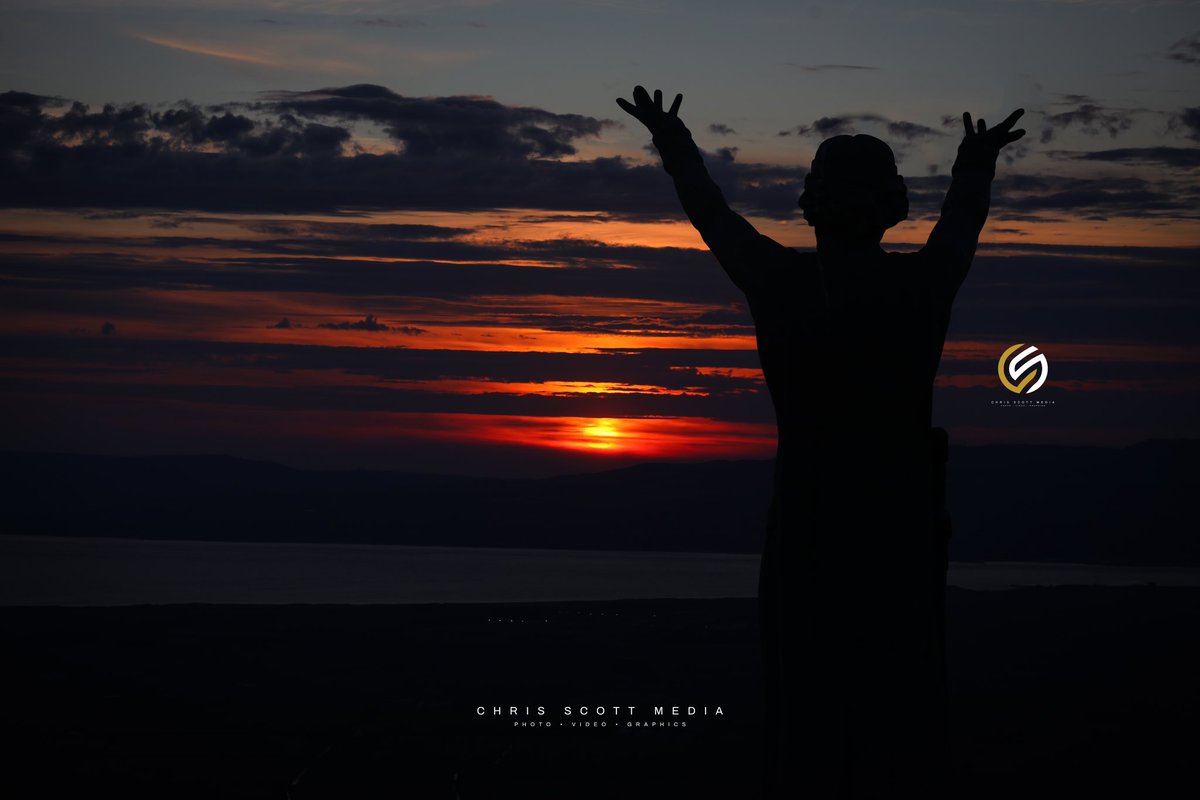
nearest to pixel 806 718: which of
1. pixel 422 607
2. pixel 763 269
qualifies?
pixel 763 269

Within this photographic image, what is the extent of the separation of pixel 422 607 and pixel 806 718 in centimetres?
5505

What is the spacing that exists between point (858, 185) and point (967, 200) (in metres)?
0.66

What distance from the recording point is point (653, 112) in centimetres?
598

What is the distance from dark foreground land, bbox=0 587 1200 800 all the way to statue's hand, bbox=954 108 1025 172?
7.71ft

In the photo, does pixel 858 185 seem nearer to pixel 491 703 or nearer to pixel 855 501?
pixel 855 501

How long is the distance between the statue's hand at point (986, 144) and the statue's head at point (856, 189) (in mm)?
598

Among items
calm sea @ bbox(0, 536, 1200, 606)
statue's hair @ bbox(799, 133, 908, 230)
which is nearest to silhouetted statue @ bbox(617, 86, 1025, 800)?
statue's hair @ bbox(799, 133, 908, 230)

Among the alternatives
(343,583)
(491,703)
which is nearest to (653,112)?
(491,703)

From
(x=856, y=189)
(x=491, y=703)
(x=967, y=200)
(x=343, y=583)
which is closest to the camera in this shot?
(x=856, y=189)

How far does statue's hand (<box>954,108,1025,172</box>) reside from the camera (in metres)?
5.86

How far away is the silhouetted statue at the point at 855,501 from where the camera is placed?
519 centimetres

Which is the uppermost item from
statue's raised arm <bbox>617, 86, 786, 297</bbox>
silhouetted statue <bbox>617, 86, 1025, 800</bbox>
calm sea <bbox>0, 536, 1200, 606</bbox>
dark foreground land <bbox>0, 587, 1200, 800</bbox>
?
statue's raised arm <bbox>617, 86, 786, 297</bbox>

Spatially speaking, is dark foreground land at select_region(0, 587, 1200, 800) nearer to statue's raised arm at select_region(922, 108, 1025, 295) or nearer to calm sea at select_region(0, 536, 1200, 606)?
statue's raised arm at select_region(922, 108, 1025, 295)

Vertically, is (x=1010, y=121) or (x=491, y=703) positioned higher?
(x=1010, y=121)
